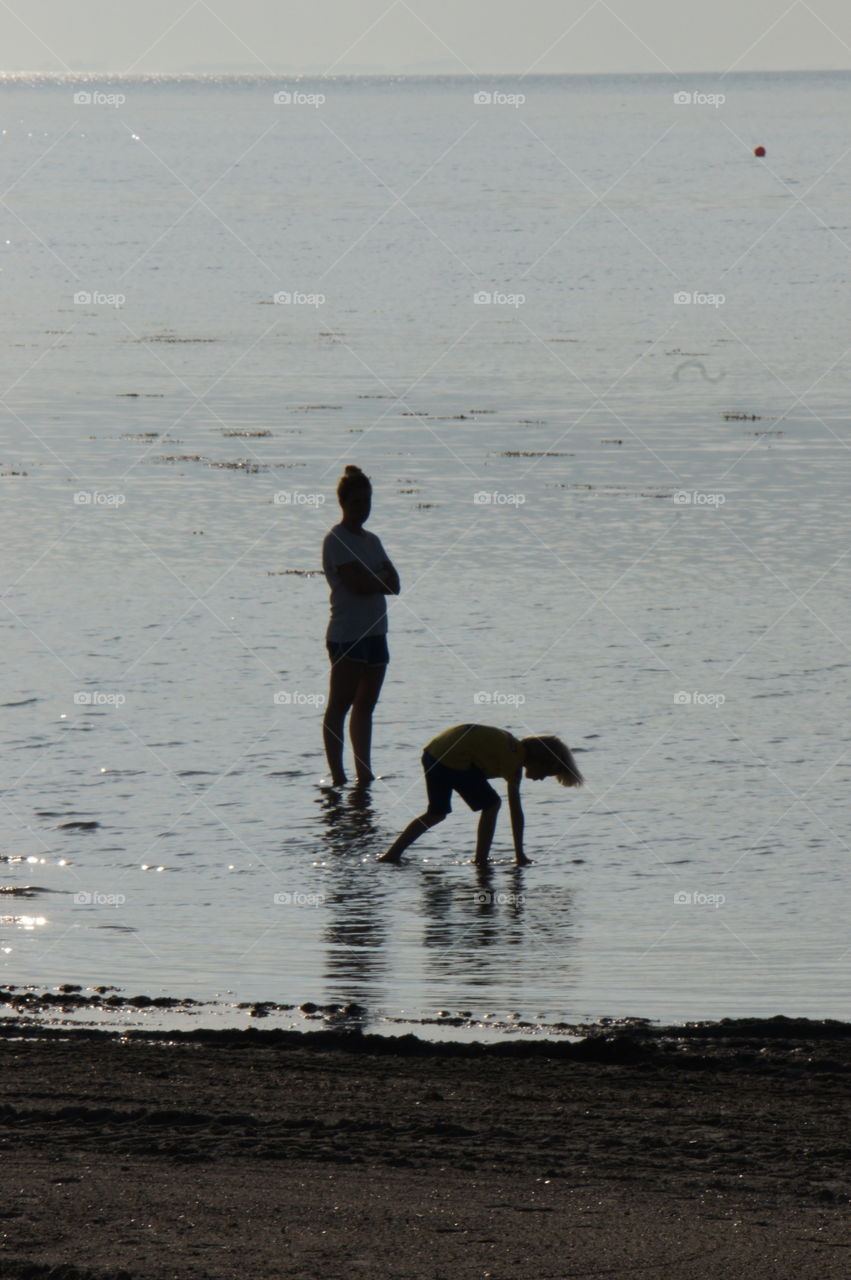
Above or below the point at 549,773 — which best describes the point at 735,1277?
below

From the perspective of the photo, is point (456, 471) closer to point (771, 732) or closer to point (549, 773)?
point (771, 732)

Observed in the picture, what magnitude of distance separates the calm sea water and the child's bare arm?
11 centimetres

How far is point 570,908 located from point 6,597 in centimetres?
862

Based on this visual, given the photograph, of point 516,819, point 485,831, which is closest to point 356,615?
point 485,831

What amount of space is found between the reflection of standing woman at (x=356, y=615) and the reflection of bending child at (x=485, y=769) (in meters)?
1.51

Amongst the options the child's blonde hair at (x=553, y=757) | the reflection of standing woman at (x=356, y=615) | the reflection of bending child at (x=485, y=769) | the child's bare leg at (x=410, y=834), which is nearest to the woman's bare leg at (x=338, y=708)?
the reflection of standing woman at (x=356, y=615)

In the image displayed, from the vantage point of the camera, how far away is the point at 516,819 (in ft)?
32.6

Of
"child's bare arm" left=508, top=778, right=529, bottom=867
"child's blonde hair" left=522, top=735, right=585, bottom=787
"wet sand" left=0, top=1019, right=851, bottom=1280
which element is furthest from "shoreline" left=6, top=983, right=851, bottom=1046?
"child's bare arm" left=508, top=778, right=529, bottom=867

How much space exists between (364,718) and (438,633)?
3.69m

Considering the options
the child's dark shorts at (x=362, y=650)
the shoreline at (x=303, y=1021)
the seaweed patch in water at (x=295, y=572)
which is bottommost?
the shoreline at (x=303, y=1021)

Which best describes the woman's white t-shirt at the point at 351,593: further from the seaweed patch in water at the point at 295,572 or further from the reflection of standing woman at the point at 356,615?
the seaweed patch in water at the point at 295,572

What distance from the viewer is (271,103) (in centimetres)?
18862

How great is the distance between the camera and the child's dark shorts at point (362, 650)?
11383 millimetres

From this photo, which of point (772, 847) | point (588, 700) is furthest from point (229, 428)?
point (772, 847)
